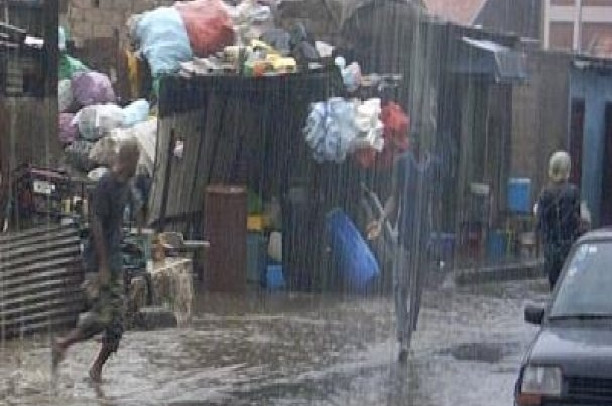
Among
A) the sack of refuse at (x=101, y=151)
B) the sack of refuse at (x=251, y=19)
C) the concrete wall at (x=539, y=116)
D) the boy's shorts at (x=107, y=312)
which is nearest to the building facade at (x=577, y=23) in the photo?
the concrete wall at (x=539, y=116)

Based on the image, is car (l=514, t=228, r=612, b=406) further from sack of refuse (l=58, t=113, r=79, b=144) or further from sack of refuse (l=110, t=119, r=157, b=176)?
sack of refuse (l=58, t=113, r=79, b=144)

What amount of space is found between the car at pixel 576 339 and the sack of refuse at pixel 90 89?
9.99m

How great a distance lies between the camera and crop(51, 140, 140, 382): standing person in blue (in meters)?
10.7

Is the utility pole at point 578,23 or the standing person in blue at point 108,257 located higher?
the utility pole at point 578,23

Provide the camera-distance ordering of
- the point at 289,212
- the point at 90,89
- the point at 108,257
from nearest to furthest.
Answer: the point at 108,257 < the point at 289,212 < the point at 90,89

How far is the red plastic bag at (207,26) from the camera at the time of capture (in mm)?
18875

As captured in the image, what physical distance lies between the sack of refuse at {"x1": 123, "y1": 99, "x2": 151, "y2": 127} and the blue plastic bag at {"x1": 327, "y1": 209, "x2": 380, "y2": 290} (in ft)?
8.64

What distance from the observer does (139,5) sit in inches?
797

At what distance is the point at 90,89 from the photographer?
18375mm

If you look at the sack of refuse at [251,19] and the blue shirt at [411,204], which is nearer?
the blue shirt at [411,204]

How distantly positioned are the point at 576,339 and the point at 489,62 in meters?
13.7

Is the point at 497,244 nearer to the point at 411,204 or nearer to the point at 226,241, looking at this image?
the point at 226,241

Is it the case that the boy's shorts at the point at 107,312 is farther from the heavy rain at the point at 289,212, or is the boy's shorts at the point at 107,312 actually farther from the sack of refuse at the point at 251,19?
the sack of refuse at the point at 251,19

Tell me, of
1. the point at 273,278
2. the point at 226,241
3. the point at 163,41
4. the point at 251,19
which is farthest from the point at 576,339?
the point at 251,19
